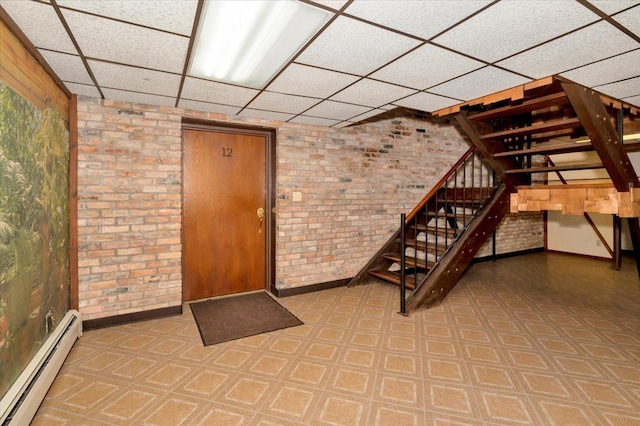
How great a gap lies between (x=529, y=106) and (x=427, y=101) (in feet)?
2.99

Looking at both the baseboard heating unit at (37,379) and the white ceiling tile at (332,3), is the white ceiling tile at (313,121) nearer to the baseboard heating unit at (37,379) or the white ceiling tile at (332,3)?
the white ceiling tile at (332,3)

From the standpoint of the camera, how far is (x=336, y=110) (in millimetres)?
3457

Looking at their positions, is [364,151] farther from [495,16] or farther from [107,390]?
[107,390]

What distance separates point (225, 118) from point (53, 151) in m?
1.71

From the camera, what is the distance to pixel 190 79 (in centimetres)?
257

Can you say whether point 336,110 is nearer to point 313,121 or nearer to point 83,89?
point 313,121

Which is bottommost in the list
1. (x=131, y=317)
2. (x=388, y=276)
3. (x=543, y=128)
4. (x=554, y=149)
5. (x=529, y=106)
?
(x=131, y=317)

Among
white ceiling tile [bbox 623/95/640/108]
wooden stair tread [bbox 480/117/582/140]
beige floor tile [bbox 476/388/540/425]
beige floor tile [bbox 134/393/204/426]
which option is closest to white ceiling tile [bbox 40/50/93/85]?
beige floor tile [bbox 134/393/204/426]

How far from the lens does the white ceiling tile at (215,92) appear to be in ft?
8.81

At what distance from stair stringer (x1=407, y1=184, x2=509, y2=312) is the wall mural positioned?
327cm

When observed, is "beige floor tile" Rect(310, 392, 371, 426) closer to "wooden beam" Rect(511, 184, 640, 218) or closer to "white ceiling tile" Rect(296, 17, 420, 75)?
"white ceiling tile" Rect(296, 17, 420, 75)

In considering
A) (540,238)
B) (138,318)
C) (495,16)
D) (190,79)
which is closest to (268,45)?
(190,79)

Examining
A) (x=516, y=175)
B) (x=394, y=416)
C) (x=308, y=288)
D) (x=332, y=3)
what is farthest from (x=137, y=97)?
(x=516, y=175)

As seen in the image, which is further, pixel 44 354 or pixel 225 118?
pixel 225 118
